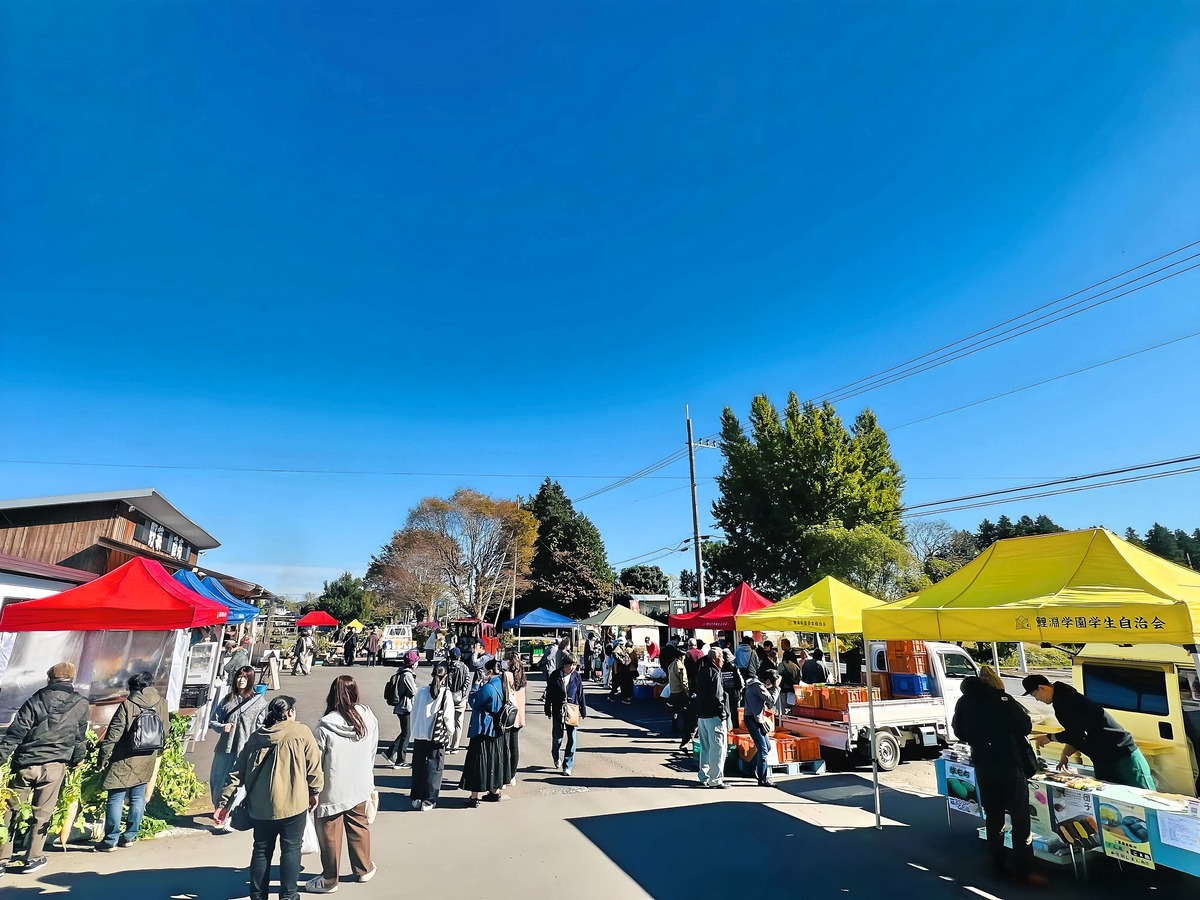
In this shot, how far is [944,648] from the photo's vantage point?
10.9 meters

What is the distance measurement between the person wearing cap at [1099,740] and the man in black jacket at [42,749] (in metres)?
8.66

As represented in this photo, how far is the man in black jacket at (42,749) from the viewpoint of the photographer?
17.4 ft

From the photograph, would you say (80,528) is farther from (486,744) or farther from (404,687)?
(486,744)

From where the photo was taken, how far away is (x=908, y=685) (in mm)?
10828

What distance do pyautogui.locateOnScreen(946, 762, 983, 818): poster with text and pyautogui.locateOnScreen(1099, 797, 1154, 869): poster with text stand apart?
3.38ft

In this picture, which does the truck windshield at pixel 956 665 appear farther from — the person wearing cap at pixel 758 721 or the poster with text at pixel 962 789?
the poster with text at pixel 962 789

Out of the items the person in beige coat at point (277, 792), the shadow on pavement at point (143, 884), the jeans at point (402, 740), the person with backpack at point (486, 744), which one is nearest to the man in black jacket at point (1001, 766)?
the person with backpack at point (486, 744)

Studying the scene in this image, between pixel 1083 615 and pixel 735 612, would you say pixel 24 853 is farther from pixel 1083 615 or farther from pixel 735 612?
pixel 735 612

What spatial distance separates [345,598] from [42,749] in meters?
66.6

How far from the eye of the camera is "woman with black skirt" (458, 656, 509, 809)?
7.39 metres

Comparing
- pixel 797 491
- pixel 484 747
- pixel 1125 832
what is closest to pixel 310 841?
pixel 484 747

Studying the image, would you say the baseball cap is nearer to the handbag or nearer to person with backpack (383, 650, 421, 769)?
the handbag

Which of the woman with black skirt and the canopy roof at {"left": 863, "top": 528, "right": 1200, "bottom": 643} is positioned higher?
the canopy roof at {"left": 863, "top": 528, "right": 1200, "bottom": 643}

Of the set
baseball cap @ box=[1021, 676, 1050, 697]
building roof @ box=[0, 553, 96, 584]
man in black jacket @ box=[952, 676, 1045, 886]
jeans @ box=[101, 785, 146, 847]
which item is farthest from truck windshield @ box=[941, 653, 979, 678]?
building roof @ box=[0, 553, 96, 584]
